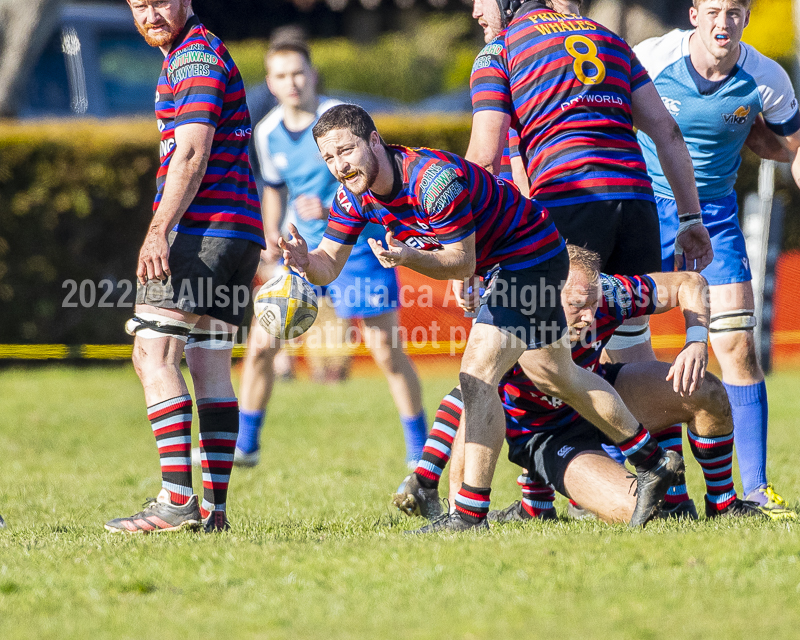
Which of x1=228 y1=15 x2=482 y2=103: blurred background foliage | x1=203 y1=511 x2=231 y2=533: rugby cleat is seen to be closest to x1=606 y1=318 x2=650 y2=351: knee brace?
x1=203 y1=511 x2=231 y2=533: rugby cleat

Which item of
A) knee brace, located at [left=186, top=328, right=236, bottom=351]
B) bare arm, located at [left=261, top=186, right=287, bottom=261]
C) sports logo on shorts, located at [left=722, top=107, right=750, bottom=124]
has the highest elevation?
sports logo on shorts, located at [left=722, top=107, right=750, bottom=124]

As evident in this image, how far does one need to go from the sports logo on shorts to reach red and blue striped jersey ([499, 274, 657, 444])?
1.28 m

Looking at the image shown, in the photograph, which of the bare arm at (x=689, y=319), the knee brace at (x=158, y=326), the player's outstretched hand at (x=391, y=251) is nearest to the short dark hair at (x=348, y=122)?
the player's outstretched hand at (x=391, y=251)

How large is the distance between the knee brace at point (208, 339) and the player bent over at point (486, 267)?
541 mm

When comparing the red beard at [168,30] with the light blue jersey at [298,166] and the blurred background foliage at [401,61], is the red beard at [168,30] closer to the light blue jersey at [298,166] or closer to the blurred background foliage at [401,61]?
the light blue jersey at [298,166]

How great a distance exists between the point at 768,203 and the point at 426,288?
3.70 metres

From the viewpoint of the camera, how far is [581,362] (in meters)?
4.55

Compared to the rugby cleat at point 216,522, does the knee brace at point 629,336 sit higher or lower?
higher

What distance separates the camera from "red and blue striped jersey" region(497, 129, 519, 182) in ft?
16.5

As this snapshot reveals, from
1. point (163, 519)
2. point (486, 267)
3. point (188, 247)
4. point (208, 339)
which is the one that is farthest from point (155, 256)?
point (486, 267)

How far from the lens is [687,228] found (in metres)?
4.96

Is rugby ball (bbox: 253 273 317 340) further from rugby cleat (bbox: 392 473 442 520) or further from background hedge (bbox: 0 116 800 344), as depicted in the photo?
background hedge (bbox: 0 116 800 344)

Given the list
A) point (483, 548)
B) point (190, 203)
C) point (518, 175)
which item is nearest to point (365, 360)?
point (518, 175)

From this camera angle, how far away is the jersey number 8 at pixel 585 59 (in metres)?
4.68
